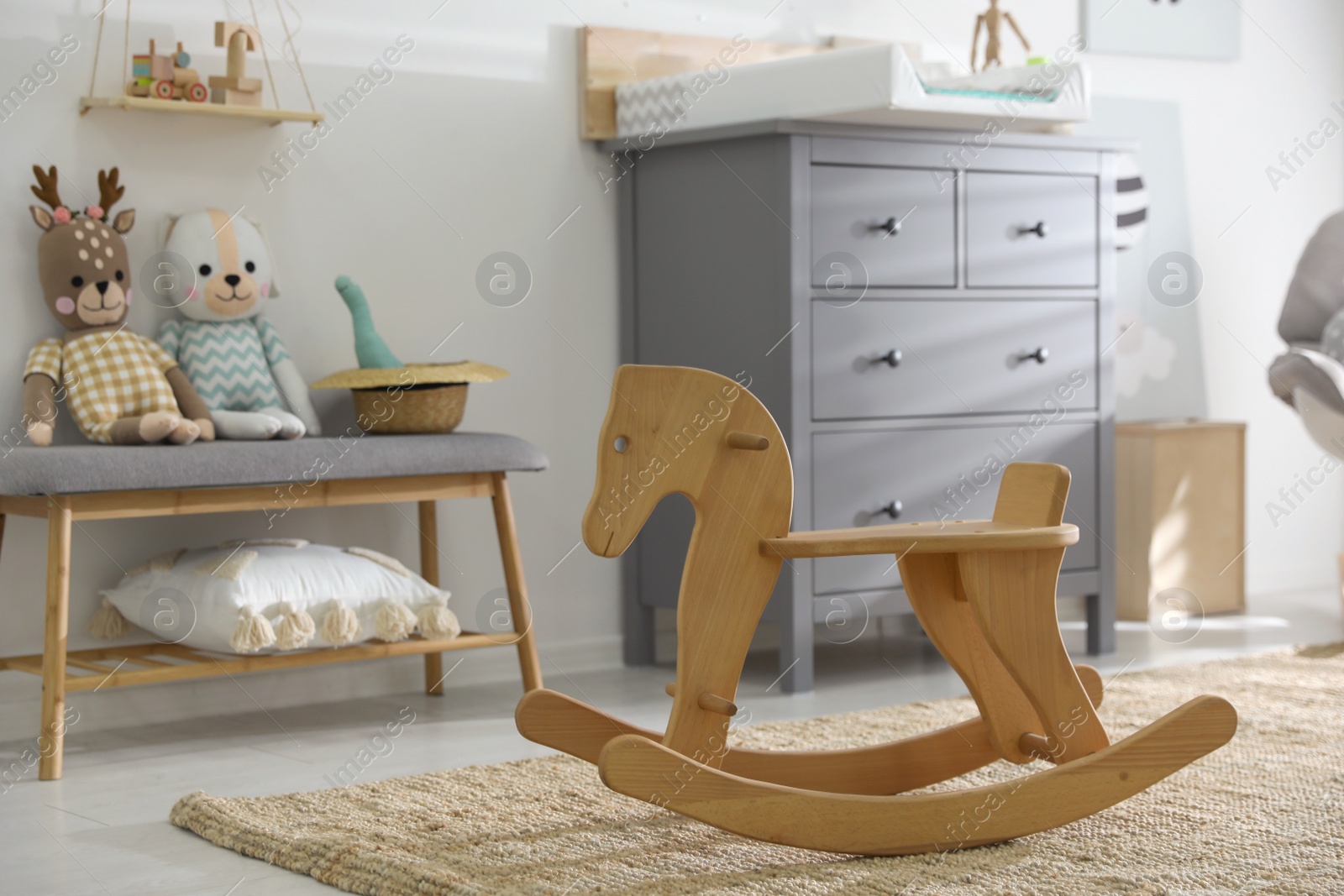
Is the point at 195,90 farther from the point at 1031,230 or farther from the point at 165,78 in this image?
the point at 1031,230

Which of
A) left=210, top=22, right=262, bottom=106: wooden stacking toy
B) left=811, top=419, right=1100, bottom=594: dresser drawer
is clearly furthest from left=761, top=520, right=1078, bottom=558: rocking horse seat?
left=210, top=22, right=262, bottom=106: wooden stacking toy

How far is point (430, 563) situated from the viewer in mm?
3141

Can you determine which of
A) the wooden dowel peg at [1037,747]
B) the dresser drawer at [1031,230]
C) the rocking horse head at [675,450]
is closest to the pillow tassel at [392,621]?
the rocking horse head at [675,450]

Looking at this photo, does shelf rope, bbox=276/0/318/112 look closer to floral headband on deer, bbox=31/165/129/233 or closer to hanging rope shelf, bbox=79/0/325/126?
hanging rope shelf, bbox=79/0/325/126

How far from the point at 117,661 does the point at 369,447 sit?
0.61 m

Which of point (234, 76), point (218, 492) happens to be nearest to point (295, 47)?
point (234, 76)

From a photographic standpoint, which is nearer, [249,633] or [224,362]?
[249,633]

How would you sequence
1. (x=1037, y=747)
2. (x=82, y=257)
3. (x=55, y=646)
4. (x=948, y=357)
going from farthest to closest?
(x=948, y=357), (x=82, y=257), (x=55, y=646), (x=1037, y=747)

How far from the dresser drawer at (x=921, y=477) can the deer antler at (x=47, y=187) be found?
149 cm

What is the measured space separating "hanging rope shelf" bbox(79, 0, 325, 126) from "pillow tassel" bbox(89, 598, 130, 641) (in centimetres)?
90

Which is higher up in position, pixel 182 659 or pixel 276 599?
pixel 276 599

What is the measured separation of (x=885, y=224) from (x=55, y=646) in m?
1.77

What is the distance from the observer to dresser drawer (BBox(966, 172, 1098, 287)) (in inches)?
129

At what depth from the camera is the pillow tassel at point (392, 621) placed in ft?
8.93
